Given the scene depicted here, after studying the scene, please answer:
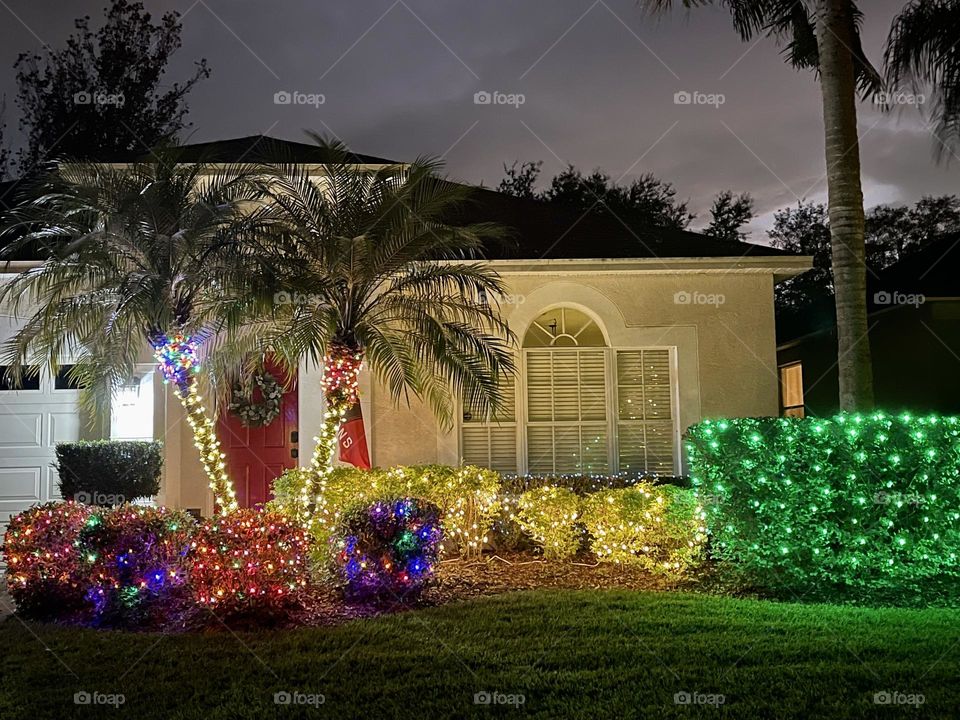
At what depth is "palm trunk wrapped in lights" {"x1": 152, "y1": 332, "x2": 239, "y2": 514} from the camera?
8.29 metres

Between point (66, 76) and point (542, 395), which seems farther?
point (66, 76)

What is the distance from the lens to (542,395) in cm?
1097

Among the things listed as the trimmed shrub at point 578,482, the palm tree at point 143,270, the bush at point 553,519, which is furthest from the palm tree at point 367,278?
the trimmed shrub at point 578,482

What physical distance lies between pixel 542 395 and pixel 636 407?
1.28 metres

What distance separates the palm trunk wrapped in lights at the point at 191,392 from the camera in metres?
8.29

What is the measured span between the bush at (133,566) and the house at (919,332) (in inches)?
492

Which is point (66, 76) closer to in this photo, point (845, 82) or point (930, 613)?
point (845, 82)

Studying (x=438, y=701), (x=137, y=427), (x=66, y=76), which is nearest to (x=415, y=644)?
(x=438, y=701)

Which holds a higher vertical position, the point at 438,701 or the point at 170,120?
the point at 170,120

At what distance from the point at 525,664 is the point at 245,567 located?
2515 millimetres

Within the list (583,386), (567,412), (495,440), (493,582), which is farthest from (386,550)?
(583,386)
